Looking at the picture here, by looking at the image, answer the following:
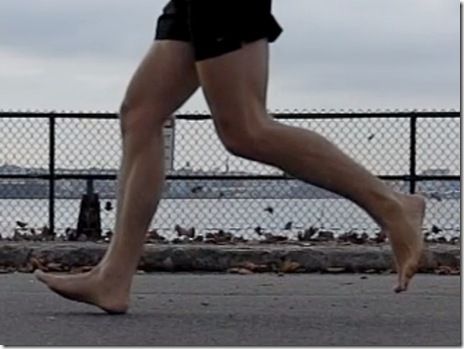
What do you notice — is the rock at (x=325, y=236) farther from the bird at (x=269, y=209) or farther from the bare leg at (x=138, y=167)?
the bare leg at (x=138, y=167)

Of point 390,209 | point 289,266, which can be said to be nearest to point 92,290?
point 390,209

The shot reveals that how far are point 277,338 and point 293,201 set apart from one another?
22.6 ft

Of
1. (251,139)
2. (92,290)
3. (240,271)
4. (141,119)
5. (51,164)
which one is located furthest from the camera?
(51,164)

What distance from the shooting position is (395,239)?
498 cm

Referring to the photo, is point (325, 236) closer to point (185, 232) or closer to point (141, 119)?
point (185, 232)

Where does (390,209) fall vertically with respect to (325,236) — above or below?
above

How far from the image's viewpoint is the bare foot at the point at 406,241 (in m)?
4.94

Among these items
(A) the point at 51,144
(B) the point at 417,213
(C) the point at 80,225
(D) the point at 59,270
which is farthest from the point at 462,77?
(A) the point at 51,144

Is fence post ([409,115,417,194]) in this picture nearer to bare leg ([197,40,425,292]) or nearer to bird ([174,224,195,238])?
bird ([174,224,195,238])

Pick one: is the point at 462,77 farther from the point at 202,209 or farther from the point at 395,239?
the point at 202,209

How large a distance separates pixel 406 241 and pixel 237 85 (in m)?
0.82

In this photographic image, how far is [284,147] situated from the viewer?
488 centimetres

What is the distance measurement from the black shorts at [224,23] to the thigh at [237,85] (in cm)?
3

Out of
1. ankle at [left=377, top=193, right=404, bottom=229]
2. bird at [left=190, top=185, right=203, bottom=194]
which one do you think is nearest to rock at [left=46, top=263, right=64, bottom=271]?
bird at [left=190, top=185, right=203, bottom=194]
